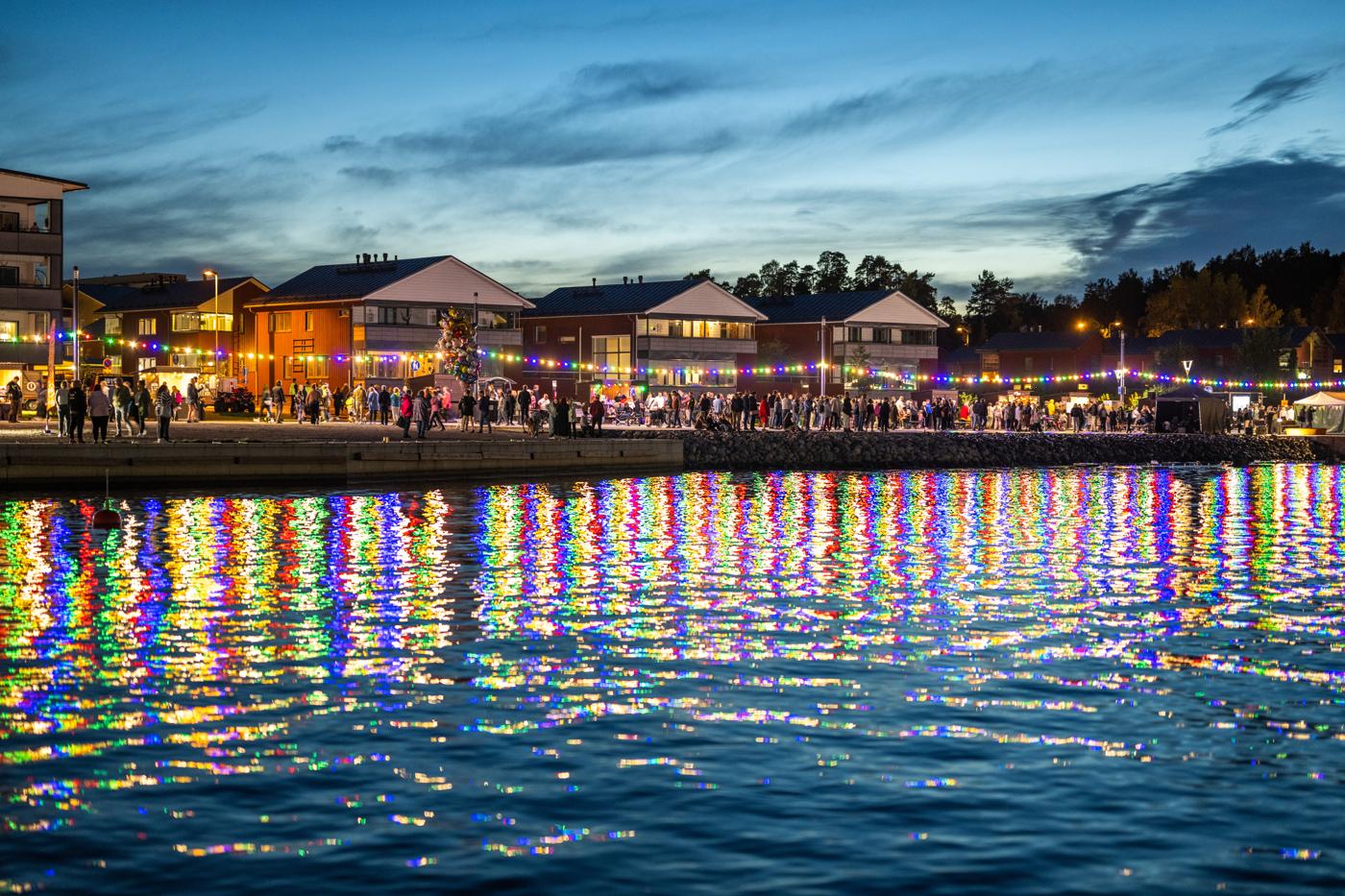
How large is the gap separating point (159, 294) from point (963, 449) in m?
69.9

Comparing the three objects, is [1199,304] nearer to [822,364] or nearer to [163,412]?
[822,364]

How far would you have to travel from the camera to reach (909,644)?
60.0 feet

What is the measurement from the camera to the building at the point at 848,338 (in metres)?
110

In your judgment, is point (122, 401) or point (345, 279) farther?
point (345, 279)

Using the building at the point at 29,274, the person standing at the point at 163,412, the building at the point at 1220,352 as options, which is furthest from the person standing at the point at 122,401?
the building at the point at 1220,352

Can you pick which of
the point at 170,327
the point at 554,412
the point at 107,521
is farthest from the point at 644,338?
the point at 107,521

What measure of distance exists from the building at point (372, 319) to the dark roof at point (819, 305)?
70.0ft

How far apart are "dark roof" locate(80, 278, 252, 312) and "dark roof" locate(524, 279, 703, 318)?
21.8 m

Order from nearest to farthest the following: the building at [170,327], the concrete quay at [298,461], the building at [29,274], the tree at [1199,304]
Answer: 1. the concrete quay at [298,461]
2. the building at [29,274]
3. the building at [170,327]
4. the tree at [1199,304]

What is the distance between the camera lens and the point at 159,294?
117 meters

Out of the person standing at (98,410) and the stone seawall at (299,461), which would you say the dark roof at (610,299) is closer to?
the stone seawall at (299,461)

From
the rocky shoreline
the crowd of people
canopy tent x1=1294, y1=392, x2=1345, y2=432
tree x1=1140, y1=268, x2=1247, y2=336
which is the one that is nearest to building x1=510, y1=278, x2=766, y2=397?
the crowd of people

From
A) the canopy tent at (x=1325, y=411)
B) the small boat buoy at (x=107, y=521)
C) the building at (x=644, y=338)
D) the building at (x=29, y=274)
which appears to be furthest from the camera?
the building at (x=644, y=338)

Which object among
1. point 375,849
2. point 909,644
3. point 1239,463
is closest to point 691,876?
point 375,849
